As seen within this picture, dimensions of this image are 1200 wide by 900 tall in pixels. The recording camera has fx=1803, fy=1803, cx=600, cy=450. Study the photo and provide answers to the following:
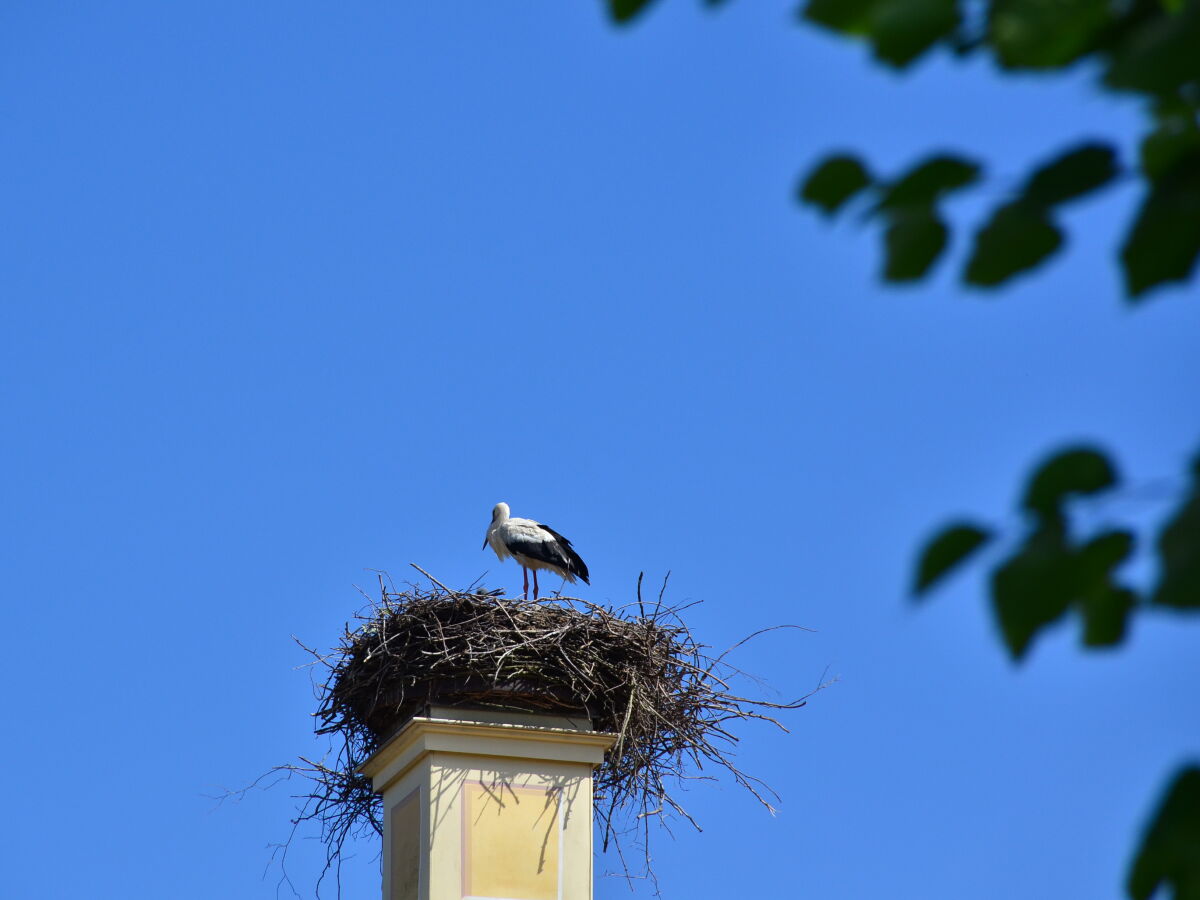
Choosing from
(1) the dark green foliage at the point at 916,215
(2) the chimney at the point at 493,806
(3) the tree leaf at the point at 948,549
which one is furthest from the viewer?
(2) the chimney at the point at 493,806

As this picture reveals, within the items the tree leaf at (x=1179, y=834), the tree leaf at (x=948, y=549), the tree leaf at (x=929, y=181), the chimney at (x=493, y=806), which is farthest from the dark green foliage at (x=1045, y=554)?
the chimney at (x=493, y=806)

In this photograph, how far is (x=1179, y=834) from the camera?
4.71 ft

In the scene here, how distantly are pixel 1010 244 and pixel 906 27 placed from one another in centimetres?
20

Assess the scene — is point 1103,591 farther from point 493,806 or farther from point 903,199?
point 493,806

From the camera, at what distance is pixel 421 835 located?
33.8 ft

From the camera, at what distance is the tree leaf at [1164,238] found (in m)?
1.50

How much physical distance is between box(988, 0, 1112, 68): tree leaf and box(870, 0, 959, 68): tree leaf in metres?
0.04

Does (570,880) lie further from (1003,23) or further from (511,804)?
(1003,23)

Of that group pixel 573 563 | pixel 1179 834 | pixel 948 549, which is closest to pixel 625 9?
pixel 948 549

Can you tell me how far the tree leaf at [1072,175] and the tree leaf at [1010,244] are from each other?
15 mm

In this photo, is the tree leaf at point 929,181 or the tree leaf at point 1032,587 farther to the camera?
the tree leaf at point 929,181

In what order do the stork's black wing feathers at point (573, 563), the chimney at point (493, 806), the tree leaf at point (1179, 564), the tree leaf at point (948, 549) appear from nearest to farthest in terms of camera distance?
the tree leaf at point (1179, 564), the tree leaf at point (948, 549), the chimney at point (493, 806), the stork's black wing feathers at point (573, 563)

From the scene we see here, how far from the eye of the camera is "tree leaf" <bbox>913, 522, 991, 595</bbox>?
4.82ft

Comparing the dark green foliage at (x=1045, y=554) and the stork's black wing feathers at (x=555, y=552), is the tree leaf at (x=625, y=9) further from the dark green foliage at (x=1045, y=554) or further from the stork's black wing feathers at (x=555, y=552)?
the stork's black wing feathers at (x=555, y=552)
